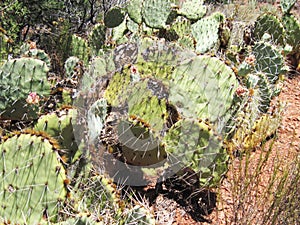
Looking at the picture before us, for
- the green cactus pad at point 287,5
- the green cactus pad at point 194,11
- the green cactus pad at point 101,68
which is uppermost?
the green cactus pad at point 287,5

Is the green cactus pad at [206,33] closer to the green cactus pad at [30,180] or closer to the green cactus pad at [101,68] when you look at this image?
the green cactus pad at [101,68]

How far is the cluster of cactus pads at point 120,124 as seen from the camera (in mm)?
1968

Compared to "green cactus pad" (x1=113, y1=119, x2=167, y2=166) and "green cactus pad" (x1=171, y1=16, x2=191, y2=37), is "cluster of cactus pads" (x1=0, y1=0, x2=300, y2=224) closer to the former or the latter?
→ "green cactus pad" (x1=113, y1=119, x2=167, y2=166)

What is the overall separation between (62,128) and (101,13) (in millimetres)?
4278

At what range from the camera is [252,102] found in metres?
3.30

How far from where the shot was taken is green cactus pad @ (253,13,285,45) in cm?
480

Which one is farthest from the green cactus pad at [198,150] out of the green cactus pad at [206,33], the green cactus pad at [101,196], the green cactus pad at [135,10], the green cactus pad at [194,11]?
the green cactus pad at [194,11]

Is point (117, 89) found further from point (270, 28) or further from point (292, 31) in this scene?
point (292, 31)

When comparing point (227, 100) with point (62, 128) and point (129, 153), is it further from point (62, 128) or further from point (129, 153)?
point (62, 128)

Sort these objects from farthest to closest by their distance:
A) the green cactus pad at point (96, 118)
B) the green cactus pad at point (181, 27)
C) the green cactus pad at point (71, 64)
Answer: the green cactus pad at point (181, 27)
the green cactus pad at point (71, 64)
the green cactus pad at point (96, 118)

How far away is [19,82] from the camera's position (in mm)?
2820

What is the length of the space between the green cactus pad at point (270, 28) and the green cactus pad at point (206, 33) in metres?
0.76

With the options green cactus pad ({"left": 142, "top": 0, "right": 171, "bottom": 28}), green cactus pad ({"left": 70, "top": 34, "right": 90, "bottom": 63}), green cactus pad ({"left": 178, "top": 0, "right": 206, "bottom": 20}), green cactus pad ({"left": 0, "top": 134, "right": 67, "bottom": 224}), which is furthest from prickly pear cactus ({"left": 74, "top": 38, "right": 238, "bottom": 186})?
green cactus pad ({"left": 178, "top": 0, "right": 206, "bottom": 20})

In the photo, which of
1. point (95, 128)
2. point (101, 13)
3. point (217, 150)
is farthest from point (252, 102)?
point (101, 13)
